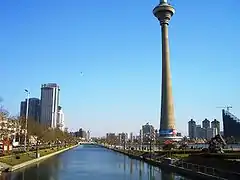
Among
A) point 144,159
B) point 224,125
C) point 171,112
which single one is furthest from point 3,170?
point 224,125

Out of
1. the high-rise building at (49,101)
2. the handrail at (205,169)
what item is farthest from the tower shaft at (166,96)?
the handrail at (205,169)

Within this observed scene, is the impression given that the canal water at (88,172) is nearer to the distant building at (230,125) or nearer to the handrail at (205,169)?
the handrail at (205,169)

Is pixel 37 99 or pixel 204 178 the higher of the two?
pixel 37 99

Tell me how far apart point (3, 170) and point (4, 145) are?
2078cm

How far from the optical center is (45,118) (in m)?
185

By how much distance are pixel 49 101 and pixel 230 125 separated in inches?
3559

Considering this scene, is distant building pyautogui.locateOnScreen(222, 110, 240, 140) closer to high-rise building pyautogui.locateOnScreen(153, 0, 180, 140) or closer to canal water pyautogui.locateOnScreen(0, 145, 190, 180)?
high-rise building pyautogui.locateOnScreen(153, 0, 180, 140)

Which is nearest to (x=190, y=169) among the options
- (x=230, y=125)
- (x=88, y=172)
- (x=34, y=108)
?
(x=88, y=172)

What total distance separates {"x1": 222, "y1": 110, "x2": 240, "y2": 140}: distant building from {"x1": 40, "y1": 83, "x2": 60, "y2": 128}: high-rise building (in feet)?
269

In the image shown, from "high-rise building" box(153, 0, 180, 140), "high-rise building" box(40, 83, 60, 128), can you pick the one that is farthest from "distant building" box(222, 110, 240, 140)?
"high-rise building" box(40, 83, 60, 128)

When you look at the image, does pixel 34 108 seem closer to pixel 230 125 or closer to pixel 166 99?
pixel 166 99

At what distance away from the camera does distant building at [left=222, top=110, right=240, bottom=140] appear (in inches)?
5521

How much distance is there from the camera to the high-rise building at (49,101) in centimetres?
16888

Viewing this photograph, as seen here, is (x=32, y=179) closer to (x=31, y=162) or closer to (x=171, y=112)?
(x=31, y=162)
